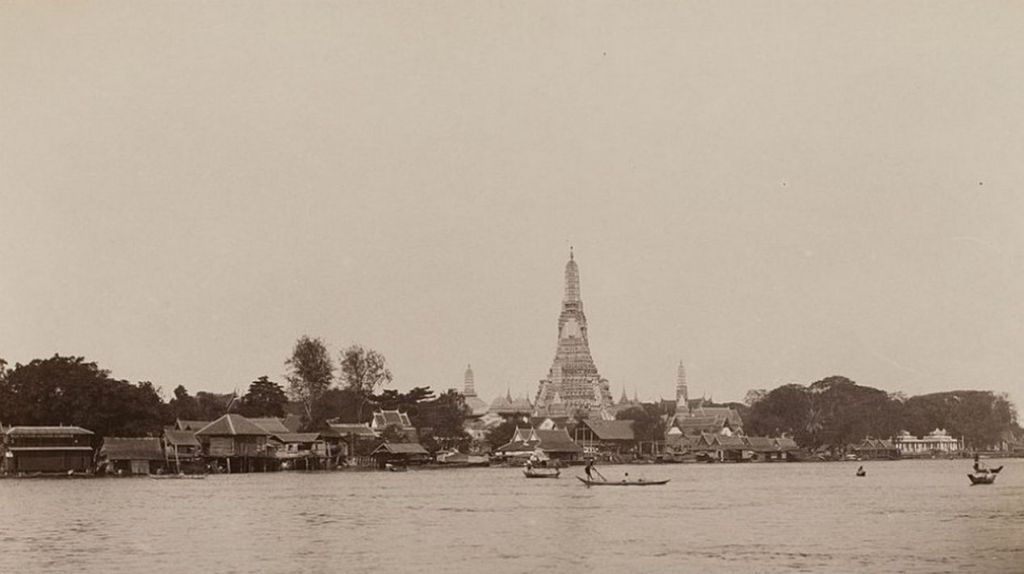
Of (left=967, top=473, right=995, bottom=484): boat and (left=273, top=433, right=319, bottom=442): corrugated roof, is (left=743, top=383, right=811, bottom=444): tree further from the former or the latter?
(left=967, top=473, right=995, bottom=484): boat

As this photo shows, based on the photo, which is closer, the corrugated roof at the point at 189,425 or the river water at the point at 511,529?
the river water at the point at 511,529

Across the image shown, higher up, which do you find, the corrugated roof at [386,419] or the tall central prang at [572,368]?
the tall central prang at [572,368]

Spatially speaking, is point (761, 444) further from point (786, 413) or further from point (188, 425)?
point (188, 425)

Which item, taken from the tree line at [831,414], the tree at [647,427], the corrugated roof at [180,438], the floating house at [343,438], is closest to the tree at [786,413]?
the tree line at [831,414]

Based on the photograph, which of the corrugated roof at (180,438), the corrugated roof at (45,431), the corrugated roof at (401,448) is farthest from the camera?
the corrugated roof at (401,448)

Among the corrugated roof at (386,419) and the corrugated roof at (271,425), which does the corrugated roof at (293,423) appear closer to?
the corrugated roof at (271,425)

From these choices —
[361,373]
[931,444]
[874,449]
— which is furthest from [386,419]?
[931,444]

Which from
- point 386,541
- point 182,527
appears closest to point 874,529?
point 386,541

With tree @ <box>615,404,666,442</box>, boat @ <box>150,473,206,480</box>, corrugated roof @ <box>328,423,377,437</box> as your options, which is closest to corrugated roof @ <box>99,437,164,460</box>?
boat @ <box>150,473,206,480</box>
